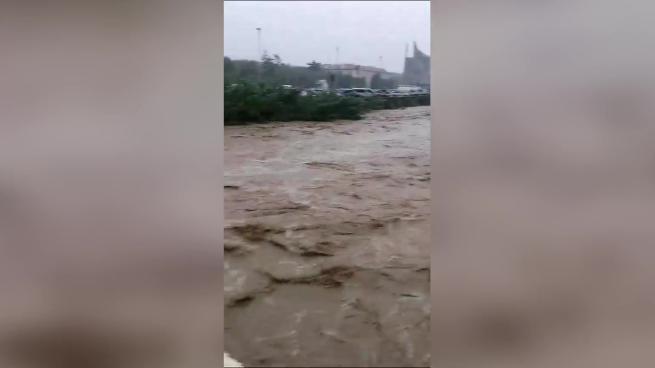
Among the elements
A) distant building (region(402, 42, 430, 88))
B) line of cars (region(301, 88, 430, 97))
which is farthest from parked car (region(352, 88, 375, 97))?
distant building (region(402, 42, 430, 88))

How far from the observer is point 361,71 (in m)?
1.43

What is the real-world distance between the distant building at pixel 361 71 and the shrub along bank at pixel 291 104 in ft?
0.21

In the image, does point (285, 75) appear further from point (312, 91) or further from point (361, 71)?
point (361, 71)

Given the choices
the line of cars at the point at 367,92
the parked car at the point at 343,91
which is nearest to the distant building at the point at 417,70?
the line of cars at the point at 367,92

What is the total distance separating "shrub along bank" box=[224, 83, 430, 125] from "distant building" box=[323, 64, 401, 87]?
0.21 ft

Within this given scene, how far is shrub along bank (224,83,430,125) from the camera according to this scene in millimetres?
1355

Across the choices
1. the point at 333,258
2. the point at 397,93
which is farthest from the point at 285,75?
the point at 333,258

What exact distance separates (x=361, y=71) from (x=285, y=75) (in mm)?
220

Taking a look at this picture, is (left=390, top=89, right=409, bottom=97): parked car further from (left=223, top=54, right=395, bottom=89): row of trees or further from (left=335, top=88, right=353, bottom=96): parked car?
(left=335, top=88, right=353, bottom=96): parked car
